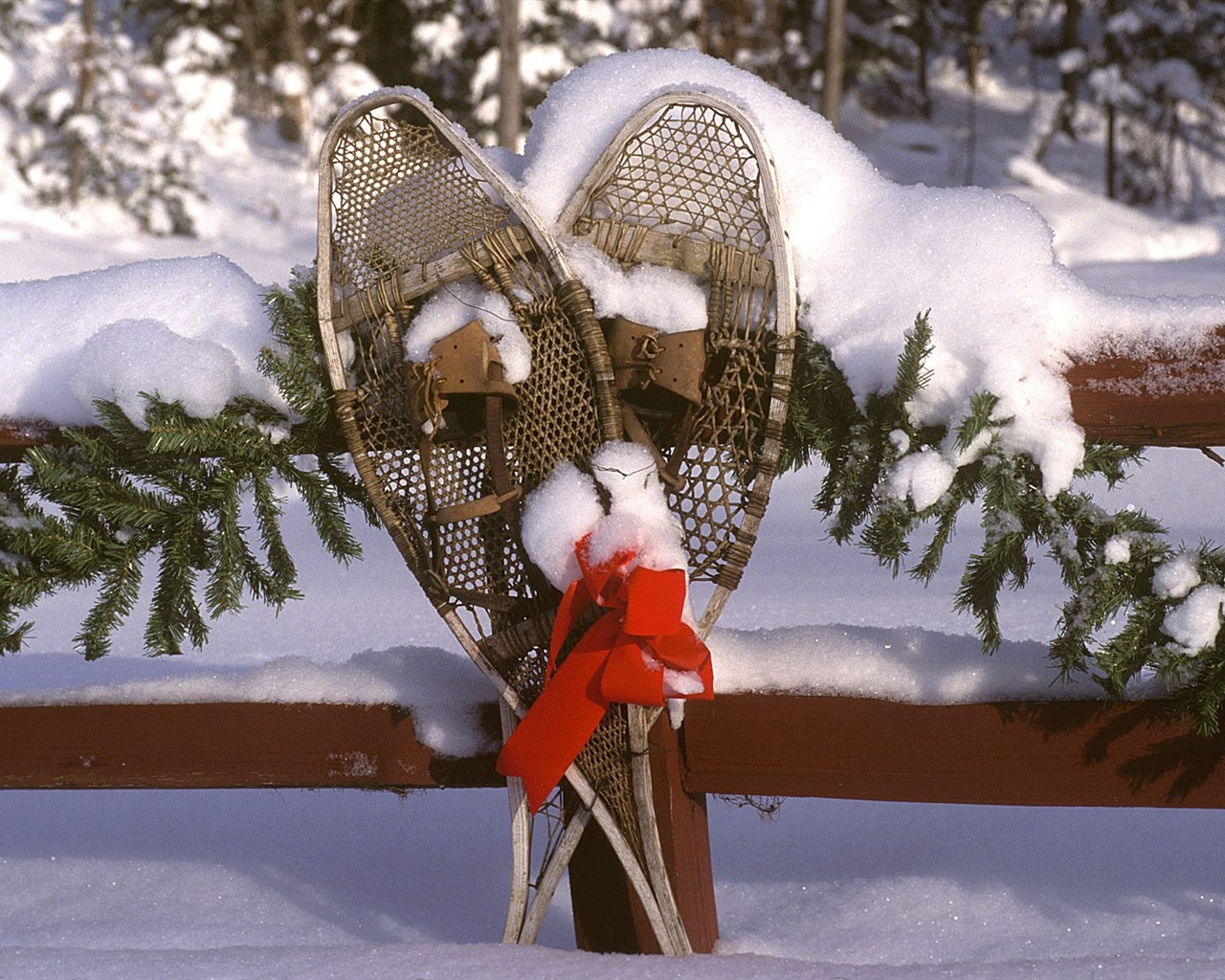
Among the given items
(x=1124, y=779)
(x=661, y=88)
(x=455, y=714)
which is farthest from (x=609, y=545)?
(x=1124, y=779)

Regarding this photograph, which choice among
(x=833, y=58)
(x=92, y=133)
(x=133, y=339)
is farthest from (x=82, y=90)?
(x=133, y=339)

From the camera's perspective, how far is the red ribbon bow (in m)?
1.53

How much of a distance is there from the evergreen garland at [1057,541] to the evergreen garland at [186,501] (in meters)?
0.74

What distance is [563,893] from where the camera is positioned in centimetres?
226

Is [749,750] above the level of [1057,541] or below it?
below

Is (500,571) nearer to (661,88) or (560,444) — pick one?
(560,444)

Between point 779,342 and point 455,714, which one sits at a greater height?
point 779,342

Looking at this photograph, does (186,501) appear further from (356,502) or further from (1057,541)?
(1057,541)

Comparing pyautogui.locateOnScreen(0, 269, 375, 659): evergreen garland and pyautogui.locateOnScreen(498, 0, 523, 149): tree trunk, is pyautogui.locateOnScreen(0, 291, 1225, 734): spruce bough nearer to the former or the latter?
pyautogui.locateOnScreen(0, 269, 375, 659): evergreen garland

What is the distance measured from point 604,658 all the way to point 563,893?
0.87m

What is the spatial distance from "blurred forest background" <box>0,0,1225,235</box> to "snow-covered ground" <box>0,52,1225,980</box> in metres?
9.36

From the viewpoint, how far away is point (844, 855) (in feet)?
7.61

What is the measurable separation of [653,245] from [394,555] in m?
2.39

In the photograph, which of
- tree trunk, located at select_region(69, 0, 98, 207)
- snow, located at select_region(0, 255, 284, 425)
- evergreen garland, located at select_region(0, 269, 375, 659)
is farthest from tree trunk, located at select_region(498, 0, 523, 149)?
evergreen garland, located at select_region(0, 269, 375, 659)
